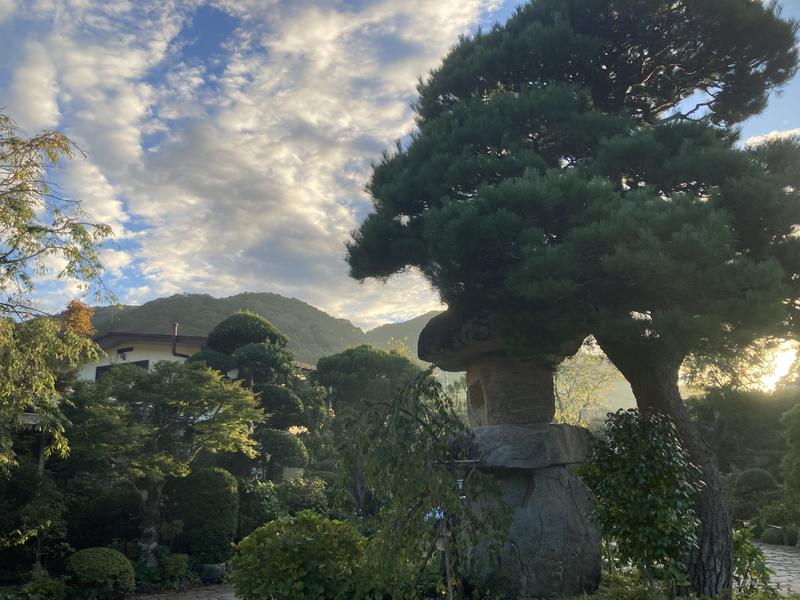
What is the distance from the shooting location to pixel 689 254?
5855mm

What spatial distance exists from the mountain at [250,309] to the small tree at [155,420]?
2869cm

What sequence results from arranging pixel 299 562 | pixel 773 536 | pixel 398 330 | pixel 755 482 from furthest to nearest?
pixel 398 330, pixel 755 482, pixel 773 536, pixel 299 562

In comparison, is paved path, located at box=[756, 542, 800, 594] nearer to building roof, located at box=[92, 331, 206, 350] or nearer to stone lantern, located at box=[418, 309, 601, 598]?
stone lantern, located at box=[418, 309, 601, 598]

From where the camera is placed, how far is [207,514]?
12031 mm

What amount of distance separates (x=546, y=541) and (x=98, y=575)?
22.5ft

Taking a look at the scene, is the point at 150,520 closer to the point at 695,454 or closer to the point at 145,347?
the point at 695,454

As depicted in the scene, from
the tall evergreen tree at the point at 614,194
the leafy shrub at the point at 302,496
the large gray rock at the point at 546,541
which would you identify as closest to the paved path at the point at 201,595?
the leafy shrub at the point at 302,496

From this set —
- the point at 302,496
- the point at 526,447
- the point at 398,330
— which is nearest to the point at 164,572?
the point at 302,496

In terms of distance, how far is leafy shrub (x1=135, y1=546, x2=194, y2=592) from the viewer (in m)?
10.6

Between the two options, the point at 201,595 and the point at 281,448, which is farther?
the point at 281,448

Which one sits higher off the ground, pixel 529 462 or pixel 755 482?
pixel 529 462

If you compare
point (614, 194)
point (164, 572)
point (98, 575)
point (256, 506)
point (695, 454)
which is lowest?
point (164, 572)

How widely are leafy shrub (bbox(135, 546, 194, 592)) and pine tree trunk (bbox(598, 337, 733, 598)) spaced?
27.8 ft

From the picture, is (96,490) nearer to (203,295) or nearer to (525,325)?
(525,325)
